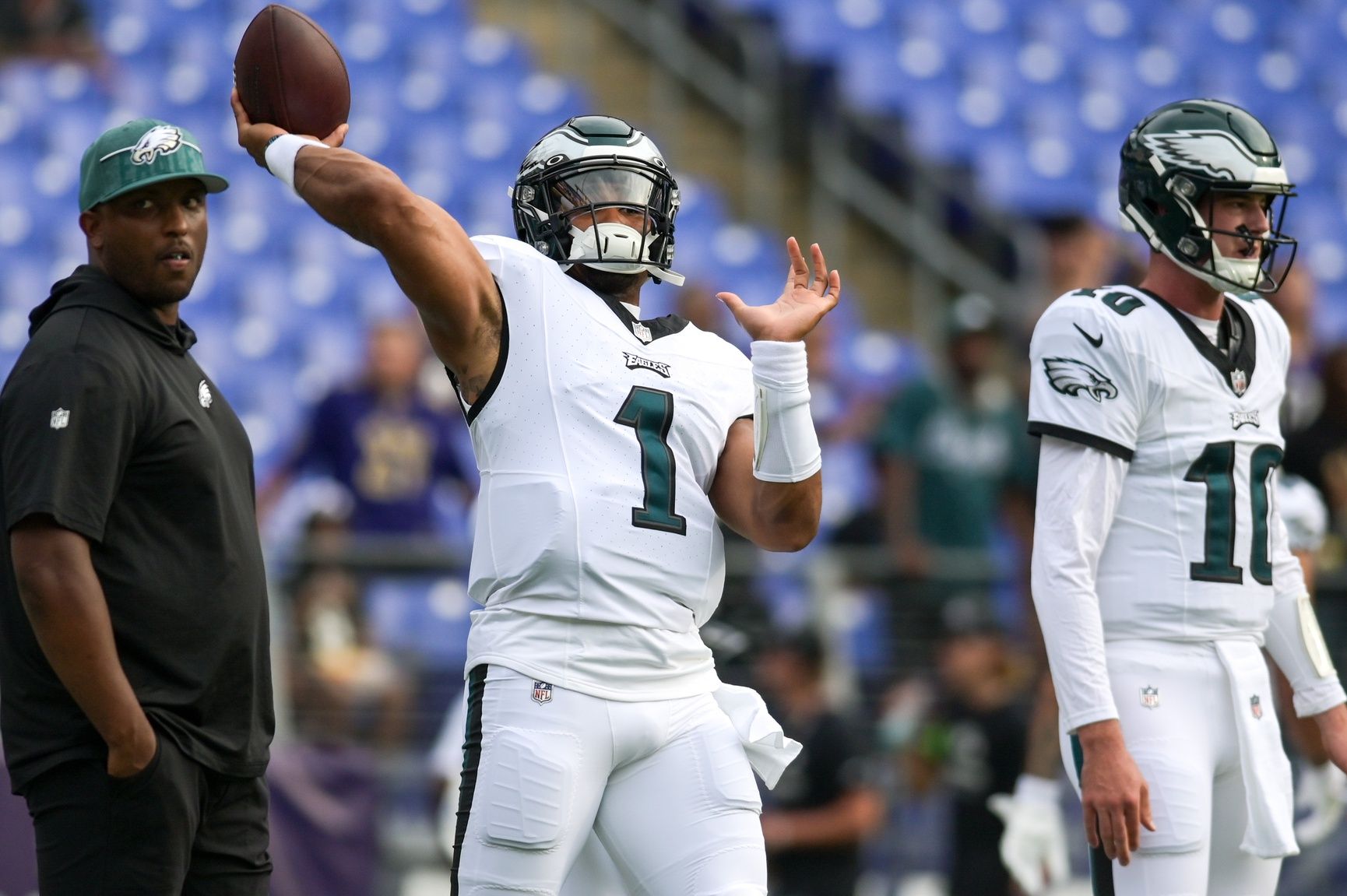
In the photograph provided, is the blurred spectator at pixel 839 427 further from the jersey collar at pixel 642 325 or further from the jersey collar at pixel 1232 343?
the jersey collar at pixel 642 325

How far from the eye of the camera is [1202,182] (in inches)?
160

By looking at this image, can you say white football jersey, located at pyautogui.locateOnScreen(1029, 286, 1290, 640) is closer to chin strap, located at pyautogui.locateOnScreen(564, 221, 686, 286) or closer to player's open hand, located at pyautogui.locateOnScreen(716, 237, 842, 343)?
player's open hand, located at pyautogui.locateOnScreen(716, 237, 842, 343)

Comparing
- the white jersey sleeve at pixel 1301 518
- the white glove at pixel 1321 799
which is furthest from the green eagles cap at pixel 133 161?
the white glove at pixel 1321 799

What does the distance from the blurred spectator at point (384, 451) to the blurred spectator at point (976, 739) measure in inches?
85.9

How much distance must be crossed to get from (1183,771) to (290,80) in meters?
2.32

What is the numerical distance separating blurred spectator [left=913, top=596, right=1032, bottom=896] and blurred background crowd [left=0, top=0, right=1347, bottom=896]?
0.5 inches

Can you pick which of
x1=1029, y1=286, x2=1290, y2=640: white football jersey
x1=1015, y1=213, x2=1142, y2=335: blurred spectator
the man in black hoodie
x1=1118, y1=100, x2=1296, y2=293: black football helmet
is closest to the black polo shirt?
the man in black hoodie

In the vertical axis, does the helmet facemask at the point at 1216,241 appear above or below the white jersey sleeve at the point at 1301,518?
above

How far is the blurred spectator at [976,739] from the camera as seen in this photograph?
6676mm

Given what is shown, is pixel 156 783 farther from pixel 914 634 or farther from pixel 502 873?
pixel 914 634

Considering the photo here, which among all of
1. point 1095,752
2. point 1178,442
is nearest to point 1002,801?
point 1095,752

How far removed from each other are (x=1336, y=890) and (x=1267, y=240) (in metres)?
3.64

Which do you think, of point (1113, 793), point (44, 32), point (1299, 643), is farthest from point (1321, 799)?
point (44, 32)

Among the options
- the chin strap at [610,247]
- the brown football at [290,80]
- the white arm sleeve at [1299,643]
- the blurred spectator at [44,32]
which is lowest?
the white arm sleeve at [1299,643]
